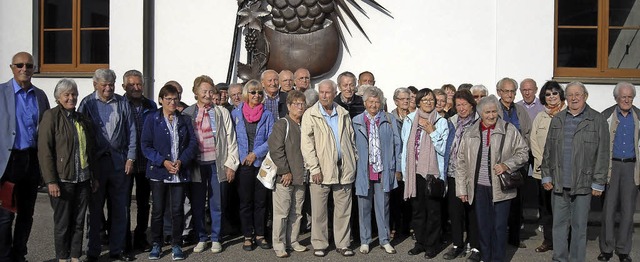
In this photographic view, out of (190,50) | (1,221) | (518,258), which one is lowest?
(518,258)

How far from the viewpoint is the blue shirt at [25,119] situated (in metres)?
4.98

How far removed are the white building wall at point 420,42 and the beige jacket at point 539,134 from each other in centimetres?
193

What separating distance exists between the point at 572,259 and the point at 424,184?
51.1 inches

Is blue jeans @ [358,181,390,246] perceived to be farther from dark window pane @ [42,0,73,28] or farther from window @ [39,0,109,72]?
dark window pane @ [42,0,73,28]

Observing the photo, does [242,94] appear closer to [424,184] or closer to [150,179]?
→ [150,179]

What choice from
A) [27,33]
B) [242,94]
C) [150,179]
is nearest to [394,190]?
[242,94]

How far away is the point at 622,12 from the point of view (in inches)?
318

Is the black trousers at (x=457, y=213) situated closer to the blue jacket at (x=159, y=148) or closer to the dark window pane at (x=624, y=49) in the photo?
the blue jacket at (x=159, y=148)

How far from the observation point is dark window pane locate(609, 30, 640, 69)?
8031 mm

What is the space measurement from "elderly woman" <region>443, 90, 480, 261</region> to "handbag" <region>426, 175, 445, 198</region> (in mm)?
99

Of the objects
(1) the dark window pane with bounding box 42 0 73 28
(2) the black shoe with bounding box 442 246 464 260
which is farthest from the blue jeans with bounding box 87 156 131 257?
(1) the dark window pane with bounding box 42 0 73 28

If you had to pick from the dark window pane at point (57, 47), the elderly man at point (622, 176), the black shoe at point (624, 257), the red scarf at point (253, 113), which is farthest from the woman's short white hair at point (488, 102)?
the dark window pane at point (57, 47)

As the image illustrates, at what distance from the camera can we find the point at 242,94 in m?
6.01

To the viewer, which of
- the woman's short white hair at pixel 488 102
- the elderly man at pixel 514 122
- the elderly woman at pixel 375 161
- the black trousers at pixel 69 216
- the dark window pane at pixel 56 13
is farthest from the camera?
the dark window pane at pixel 56 13
